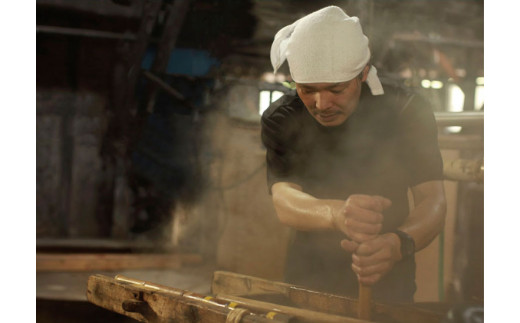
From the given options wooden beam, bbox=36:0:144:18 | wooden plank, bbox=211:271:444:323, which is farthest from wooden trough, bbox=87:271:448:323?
wooden beam, bbox=36:0:144:18

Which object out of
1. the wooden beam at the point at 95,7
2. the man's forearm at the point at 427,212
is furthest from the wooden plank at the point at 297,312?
the wooden beam at the point at 95,7

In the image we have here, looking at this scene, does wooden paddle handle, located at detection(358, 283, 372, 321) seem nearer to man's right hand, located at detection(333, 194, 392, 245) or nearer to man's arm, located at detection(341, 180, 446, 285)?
man's arm, located at detection(341, 180, 446, 285)

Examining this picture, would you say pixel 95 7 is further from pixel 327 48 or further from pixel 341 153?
pixel 341 153

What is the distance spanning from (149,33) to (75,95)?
0.40 metres

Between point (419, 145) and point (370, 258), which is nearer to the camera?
point (370, 258)

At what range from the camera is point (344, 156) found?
165cm

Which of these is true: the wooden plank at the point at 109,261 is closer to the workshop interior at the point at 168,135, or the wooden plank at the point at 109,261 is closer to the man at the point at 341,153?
the workshop interior at the point at 168,135

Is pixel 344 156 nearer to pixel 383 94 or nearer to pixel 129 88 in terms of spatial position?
pixel 383 94

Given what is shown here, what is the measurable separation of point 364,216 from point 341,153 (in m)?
0.46

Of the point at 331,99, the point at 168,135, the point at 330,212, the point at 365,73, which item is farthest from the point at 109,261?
the point at 365,73

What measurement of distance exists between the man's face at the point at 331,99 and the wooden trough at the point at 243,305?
0.54m

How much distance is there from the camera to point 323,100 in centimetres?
153

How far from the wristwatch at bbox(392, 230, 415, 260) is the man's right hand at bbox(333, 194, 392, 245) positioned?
0.70 feet
